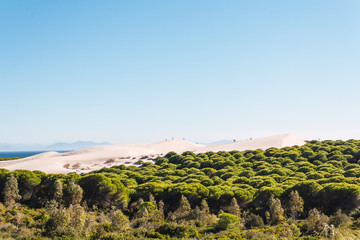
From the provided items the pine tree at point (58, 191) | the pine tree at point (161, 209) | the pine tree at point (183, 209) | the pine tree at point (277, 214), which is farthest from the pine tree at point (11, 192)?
the pine tree at point (277, 214)

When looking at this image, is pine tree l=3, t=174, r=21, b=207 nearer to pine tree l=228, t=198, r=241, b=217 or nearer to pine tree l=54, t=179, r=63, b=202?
pine tree l=54, t=179, r=63, b=202

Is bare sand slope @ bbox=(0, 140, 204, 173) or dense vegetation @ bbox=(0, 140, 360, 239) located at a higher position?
bare sand slope @ bbox=(0, 140, 204, 173)

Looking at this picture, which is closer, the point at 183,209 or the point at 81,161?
the point at 183,209

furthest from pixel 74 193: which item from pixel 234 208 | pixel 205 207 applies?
pixel 234 208

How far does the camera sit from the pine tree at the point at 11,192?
48.6 feet

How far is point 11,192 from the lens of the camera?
15125 mm

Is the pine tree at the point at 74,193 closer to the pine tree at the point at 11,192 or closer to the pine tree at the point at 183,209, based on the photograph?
the pine tree at the point at 11,192

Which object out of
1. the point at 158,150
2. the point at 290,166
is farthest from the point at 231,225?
the point at 158,150

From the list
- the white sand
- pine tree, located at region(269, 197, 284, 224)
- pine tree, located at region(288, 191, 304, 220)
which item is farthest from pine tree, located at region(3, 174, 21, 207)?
the white sand

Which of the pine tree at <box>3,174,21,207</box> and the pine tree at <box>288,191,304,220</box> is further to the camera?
the pine tree at <box>3,174,21,207</box>

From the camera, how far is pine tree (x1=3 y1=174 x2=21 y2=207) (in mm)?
14805

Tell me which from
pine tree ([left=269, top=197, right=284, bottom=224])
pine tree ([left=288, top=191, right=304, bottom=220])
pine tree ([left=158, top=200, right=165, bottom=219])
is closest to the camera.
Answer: pine tree ([left=269, top=197, right=284, bottom=224])

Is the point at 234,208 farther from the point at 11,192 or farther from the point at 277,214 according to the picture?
the point at 11,192

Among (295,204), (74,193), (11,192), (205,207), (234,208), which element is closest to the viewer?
(295,204)
